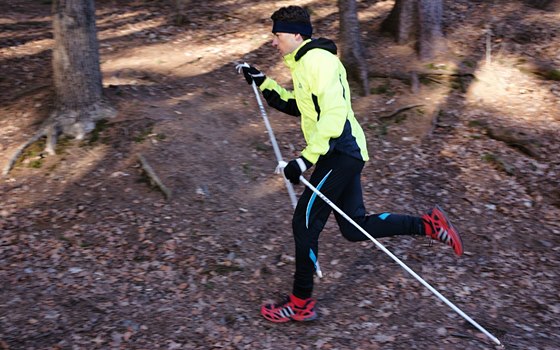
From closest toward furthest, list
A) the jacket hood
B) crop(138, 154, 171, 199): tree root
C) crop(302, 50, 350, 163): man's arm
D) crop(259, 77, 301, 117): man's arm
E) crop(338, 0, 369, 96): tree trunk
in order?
crop(302, 50, 350, 163): man's arm → the jacket hood → crop(259, 77, 301, 117): man's arm → crop(138, 154, 171, 199): tree root → crop(338, 0, 369, 96): tree trunk

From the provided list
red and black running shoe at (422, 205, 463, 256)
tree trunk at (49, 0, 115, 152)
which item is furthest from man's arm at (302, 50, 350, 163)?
tree trunk at (49, 0, 115, 152)

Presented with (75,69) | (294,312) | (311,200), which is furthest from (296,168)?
(75,69)

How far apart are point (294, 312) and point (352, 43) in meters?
5.42

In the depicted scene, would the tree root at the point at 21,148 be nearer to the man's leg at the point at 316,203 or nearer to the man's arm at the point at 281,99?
the man's arm at the point at 281,99

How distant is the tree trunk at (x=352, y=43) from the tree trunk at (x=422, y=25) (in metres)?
1.20

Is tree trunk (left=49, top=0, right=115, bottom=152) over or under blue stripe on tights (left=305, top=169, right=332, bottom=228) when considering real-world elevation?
over

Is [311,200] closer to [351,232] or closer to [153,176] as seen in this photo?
[351,232]

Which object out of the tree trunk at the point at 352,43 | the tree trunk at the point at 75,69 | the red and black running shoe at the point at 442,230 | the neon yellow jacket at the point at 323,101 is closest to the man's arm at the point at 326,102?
the neon yellow jacket at the point at 323,101

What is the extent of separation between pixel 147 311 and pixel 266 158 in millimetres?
3205

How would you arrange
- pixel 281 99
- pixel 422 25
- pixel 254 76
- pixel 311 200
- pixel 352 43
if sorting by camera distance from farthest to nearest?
pixel 422 25
pixel 352 43
pixel 254 76
pixel 281 99
pixel 311 200

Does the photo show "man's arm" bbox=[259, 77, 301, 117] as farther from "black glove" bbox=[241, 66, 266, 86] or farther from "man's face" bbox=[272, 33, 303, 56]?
"man's face" bbox=[272, 33, 303, 56]

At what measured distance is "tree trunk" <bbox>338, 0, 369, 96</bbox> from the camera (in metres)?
8.88

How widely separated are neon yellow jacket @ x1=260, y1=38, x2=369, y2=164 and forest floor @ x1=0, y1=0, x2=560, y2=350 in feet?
5.55

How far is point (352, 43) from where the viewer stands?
8.95 metres
